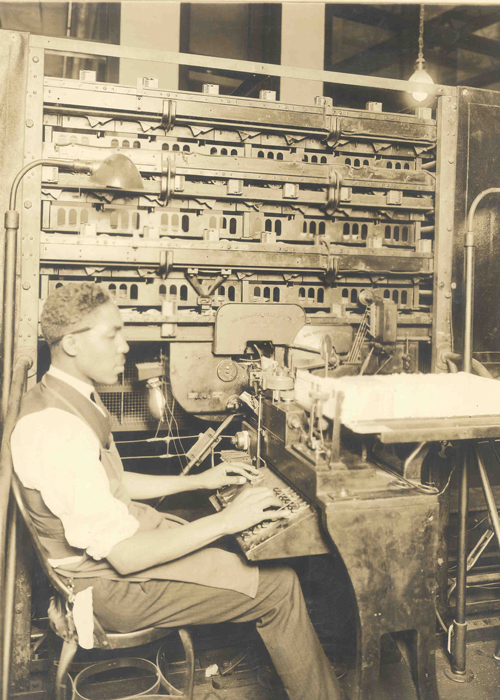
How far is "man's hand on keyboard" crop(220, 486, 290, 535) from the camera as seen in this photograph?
1870mm

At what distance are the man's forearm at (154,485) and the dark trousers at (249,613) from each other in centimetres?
54

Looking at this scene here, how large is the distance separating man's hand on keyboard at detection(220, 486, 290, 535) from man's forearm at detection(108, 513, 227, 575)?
0.09 ft

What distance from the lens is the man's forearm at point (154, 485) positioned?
2.39 m

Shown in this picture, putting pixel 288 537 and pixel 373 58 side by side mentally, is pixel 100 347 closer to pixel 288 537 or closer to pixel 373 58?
pixel 288 537

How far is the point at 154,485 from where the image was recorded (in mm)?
2418

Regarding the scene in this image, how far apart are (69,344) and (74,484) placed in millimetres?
508

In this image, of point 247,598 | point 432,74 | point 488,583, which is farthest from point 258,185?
point 432,74

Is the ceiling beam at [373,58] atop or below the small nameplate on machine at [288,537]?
atop

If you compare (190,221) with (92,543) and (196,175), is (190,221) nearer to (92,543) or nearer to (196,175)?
(196,175)

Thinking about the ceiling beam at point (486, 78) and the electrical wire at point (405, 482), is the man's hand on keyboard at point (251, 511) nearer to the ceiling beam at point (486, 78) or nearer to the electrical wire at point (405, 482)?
the electrical wire at point (405, 482)

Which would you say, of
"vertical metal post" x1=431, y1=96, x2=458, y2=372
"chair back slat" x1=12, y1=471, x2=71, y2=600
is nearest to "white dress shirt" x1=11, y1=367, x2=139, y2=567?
"chair back slat" x1=12, y1=471, x2=71, y2=600

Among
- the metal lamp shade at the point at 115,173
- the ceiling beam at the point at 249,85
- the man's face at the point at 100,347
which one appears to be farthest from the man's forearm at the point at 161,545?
the ceiling beam at the point at 249,85

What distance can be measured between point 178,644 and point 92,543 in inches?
54.7

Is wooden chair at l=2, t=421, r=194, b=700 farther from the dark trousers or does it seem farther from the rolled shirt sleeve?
the rolled shirt sleeve
